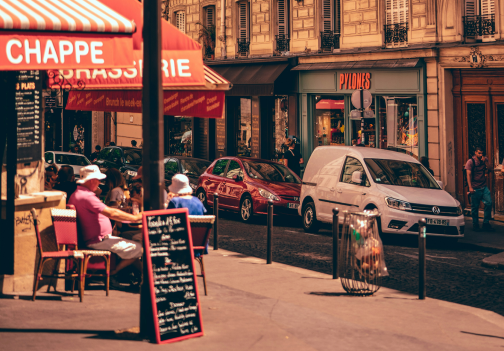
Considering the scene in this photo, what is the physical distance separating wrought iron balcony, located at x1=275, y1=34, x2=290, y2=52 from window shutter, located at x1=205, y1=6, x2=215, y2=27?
4.70m

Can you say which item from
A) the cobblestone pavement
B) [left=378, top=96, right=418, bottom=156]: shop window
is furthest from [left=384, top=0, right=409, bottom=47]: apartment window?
the cobblestone pavement

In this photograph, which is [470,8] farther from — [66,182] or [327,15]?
[66,182]

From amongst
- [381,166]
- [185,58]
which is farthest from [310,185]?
[185,58]

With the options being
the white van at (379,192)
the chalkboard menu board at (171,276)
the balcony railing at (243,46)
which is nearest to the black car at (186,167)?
the white van at (379,192)

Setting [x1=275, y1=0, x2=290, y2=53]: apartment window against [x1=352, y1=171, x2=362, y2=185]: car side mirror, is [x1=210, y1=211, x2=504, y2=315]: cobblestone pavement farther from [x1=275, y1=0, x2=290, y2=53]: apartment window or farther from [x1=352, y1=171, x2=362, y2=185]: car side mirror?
[x1=275, y1=0, x2=290, y2=53]: apartment window

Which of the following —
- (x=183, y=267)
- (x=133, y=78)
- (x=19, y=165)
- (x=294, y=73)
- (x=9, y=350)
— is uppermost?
(x=294, y=73)

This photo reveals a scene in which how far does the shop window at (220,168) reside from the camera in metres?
19.5

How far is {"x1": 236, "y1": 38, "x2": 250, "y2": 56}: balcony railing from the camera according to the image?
1156 inches

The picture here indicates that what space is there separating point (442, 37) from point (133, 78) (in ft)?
43.0

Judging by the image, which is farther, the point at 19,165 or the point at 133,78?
the point at 133,78

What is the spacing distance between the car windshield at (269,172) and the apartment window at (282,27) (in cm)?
912

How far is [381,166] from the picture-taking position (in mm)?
15625

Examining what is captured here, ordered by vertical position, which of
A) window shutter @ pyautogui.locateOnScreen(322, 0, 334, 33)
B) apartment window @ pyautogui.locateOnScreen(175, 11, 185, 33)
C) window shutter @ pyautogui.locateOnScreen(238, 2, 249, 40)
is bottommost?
window shutter @ pyautogui.locateOnScreen(322, 0, 334, 33)

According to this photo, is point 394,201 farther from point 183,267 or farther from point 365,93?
point 183,267
